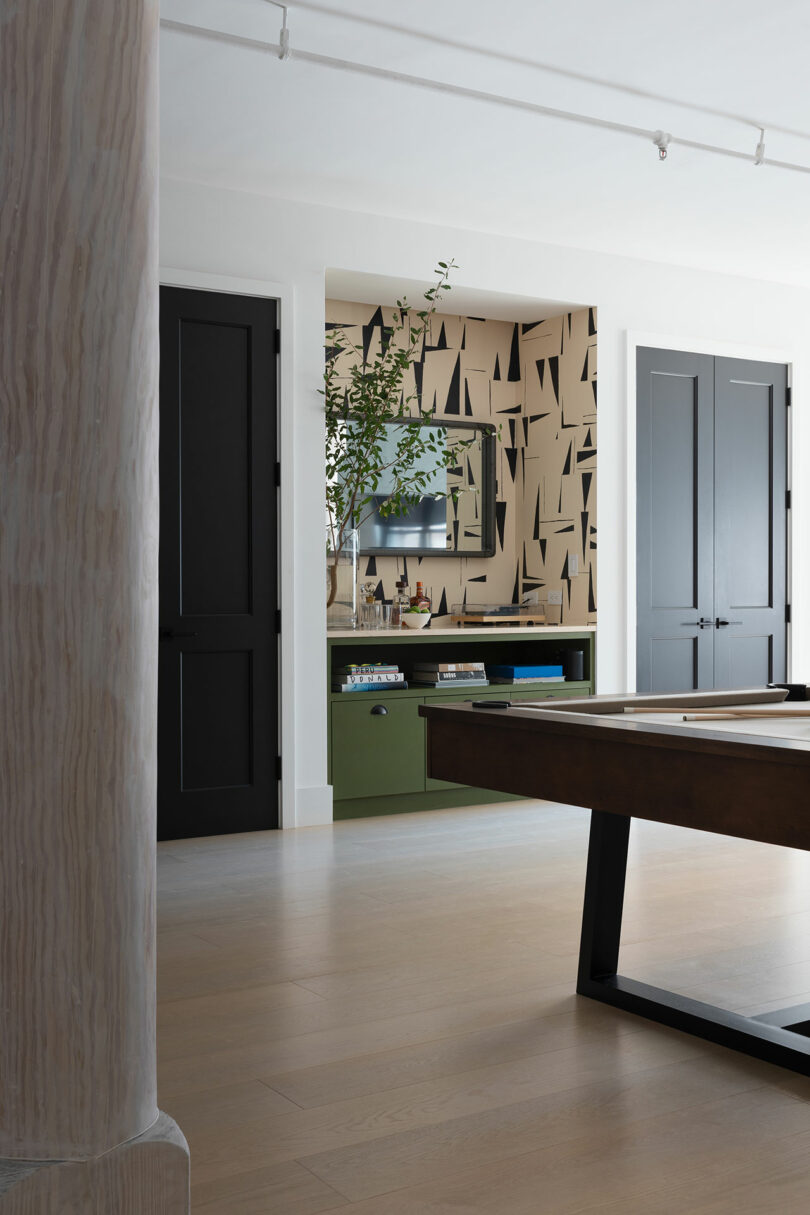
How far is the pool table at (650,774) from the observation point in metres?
2.28

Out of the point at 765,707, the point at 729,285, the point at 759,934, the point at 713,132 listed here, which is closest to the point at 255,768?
the point at 759,934

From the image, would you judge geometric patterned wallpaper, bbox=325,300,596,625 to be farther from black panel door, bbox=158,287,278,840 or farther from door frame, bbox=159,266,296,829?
black panel door, bbox=158,287,278,840

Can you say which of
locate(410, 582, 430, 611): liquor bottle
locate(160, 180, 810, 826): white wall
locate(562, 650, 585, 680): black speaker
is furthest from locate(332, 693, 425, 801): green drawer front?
locate(562, 650, 585, 680): black speaker

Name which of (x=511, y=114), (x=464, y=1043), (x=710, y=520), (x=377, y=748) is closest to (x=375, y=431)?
(x=377, y=748)

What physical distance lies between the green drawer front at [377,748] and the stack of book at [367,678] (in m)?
0.06

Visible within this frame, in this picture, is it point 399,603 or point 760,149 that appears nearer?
point 760,149

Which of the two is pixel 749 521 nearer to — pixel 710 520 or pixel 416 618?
pixel 710 520

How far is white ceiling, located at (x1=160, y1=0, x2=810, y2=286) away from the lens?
392cm

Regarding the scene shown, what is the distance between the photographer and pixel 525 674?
6328mm

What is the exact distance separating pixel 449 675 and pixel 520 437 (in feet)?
5.75

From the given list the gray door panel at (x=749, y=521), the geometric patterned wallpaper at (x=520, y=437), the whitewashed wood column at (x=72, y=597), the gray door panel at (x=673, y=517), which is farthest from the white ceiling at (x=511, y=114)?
the whitewashed wood column at (x=72, y=597)

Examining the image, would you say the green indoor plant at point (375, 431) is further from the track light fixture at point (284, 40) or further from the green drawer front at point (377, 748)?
the track light fixture at point (284, 40)

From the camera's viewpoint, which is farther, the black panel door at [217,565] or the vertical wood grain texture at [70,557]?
the black panel door at [217,565]

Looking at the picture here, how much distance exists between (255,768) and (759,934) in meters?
2.52
